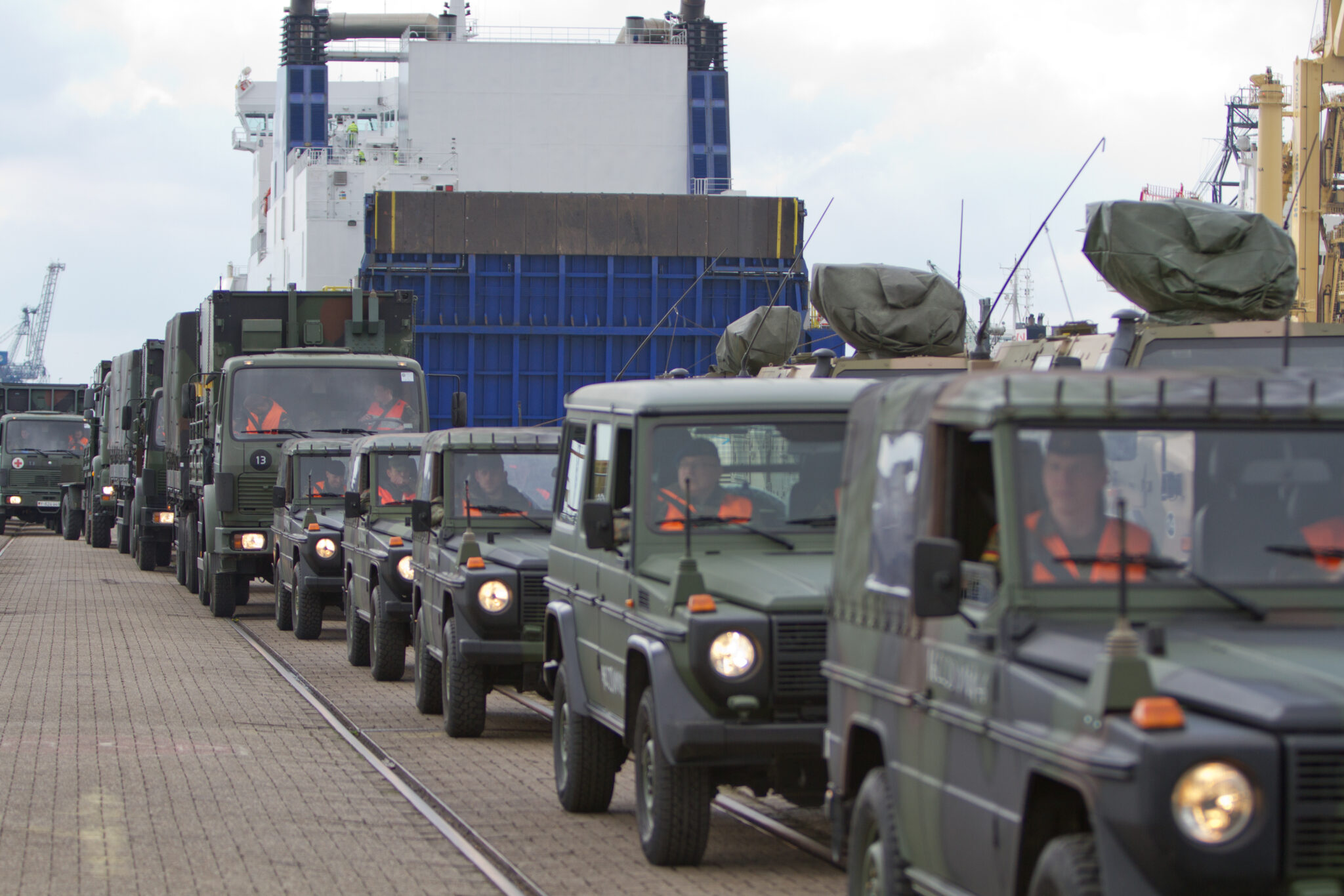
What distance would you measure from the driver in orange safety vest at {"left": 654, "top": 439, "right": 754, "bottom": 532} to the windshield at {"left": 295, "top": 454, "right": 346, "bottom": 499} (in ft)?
39.2

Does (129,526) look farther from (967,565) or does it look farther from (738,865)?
(967,565)

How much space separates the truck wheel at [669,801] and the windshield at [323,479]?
12.3m

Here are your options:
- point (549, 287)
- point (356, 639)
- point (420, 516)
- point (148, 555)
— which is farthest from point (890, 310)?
point (148, 555)

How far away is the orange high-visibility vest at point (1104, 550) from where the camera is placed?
4977 mm

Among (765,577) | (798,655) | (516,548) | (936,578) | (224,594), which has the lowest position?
(224,594)

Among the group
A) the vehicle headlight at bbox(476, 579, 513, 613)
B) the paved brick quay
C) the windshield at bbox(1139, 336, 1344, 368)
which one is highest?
the windshield at bbox(1139, 336, 1344, 368)

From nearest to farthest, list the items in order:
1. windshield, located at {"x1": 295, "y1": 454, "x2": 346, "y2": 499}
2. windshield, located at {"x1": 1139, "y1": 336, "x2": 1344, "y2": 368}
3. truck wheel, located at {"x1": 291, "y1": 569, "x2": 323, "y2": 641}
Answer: windshield, located at {"x1": 1139, "y1": 336, "x2": 1344, "y2": 368} < truck wheel, located at {"x1": 291, "y1": 569, "x2": 323, "y2": 641} < windshield, located at {"x1": 295, "y1": 454, "x2": 346, "y2": 499}

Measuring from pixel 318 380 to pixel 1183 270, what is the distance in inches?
453

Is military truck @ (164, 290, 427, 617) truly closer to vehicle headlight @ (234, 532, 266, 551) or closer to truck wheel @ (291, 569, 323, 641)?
vehicle headlight @ (234, 532, 266, 551)

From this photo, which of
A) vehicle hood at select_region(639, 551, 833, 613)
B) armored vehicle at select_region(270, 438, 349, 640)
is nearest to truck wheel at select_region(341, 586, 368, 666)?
armored vehicle at select_region(270, 438, 349, 640)

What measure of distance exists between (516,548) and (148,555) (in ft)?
69.7

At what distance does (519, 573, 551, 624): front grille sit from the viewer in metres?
11.4

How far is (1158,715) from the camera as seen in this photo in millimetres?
4109

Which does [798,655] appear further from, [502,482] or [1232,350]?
[502,482]
